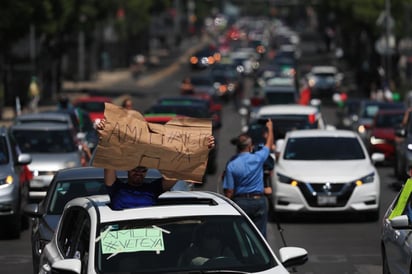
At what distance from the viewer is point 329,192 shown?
21875mm

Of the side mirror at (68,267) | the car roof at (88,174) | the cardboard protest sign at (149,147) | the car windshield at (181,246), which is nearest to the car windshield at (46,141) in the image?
the car roof at (88,174)

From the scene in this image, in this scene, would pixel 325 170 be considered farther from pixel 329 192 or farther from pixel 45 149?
pixel 45 149

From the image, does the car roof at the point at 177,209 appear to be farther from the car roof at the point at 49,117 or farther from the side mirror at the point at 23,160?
the car roof at the point at 49,117

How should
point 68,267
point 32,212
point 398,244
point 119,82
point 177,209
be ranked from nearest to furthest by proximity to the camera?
1. point 68,267
2. point 177,209
3. point 398,244
4. point 32,212
5. point 119,82

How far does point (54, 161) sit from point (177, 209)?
16.1 meters

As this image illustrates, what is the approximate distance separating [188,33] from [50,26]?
→ 111 meters

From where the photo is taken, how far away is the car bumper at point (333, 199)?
2186 cm

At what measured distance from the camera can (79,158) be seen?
2594 centimetres

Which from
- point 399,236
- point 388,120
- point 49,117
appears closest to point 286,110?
point 49,117

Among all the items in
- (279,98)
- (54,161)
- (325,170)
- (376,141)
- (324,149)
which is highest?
(324,149)

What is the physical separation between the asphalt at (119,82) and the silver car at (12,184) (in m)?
30.3

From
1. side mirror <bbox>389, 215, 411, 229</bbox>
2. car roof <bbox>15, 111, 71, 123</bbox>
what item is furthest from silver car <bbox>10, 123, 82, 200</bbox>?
side mirror <bbox>389, 215, 411, 229</bbox>

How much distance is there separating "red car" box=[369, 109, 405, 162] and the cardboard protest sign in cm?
2409

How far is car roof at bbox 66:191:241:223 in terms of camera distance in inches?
384
